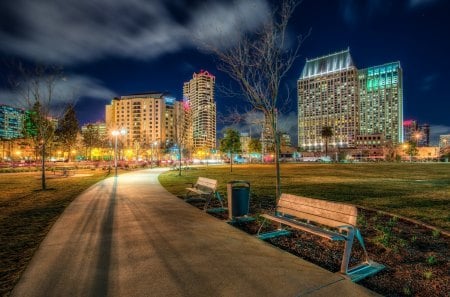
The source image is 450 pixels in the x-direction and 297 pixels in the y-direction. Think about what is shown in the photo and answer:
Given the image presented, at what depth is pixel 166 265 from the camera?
4637mm

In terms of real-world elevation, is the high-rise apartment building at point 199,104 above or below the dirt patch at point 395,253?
above

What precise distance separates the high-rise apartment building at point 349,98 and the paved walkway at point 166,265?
186 metres

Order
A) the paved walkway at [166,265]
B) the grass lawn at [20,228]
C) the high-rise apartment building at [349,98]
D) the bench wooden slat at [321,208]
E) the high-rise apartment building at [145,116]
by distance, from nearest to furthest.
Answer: the paved walkway at [166,265] → the grass lawn at [20,228] → the bench wooden slat at [321,208] → the high-rise apartment building at [145,116] → the high-rise apartment building at [349,98]

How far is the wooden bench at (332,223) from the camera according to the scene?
4.38 m

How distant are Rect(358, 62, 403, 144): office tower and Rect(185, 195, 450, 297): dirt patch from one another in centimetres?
20088

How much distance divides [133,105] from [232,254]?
17866 centimetres

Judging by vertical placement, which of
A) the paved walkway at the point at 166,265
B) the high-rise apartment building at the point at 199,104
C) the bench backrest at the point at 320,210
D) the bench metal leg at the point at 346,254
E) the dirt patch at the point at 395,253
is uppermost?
the high-rise apartment building at the point at 199,104

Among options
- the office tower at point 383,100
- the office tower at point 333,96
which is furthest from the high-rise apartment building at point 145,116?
the office tower at point 383,100

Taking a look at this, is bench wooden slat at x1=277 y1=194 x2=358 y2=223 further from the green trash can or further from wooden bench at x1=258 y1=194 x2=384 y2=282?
the green trash can

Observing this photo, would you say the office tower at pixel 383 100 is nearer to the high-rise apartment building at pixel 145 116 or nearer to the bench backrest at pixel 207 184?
the high-rise apartment building at pixel 145 116

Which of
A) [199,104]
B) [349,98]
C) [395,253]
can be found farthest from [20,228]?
[349,98]

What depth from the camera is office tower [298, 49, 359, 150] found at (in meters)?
184

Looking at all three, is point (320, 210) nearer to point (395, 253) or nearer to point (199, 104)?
point (395, 253)

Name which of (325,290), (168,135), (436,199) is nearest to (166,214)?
(325,290)
